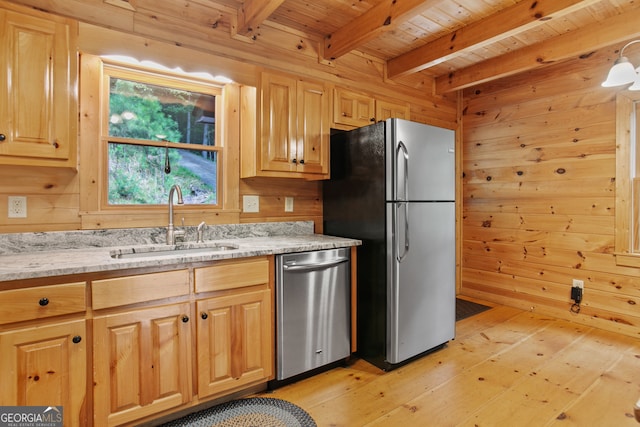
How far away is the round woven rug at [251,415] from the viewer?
177 centimetres

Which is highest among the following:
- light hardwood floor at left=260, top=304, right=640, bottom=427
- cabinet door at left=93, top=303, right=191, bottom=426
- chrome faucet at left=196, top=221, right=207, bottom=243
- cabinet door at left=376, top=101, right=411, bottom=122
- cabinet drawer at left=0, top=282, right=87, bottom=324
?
cabinet door at left=376, top=101, right=411, bottom=122

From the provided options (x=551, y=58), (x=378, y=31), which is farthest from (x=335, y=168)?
(x=551, y=58)

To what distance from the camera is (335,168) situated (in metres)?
2.76

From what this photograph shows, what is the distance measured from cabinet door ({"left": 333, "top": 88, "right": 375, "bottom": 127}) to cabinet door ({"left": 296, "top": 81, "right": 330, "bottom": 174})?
151mm

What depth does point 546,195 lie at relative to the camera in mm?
3406

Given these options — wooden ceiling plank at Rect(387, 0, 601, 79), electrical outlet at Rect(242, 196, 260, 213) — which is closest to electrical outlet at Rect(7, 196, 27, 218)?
electrical outlet at Rect(242, 196, 260, 213)

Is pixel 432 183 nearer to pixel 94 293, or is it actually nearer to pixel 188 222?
pixel 188 222

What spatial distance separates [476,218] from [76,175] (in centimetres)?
387

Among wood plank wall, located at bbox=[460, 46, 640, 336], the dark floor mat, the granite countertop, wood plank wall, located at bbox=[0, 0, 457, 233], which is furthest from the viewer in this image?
the dark floor mat

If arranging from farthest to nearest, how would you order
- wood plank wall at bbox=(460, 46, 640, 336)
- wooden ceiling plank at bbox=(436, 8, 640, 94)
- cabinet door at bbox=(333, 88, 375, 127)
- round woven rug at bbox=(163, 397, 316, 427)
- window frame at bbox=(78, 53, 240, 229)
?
1. wood plank wall at bbox=(460, 46, 640, 336)
2. cabinet door at bbox=(333, 88, 375, 127)
3. wooden ceiling plank at bbox=(436, 8, 640, 94)
4. window frame at bbox=(78, 53, 240, 229)
5. round woven rug at bbox=(163, 397, 316, 427)

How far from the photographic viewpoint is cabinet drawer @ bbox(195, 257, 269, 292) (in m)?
1.81

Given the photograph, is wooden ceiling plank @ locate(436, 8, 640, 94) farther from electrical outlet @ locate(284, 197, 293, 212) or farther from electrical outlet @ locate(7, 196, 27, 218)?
electrical outlet @ locate(7, 196, 27, 218)

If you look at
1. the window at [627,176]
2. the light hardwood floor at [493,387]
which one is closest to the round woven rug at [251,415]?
the light hardwood floor at [493,387]

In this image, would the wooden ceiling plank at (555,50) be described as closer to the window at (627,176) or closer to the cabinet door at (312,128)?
the window at (627,176)
